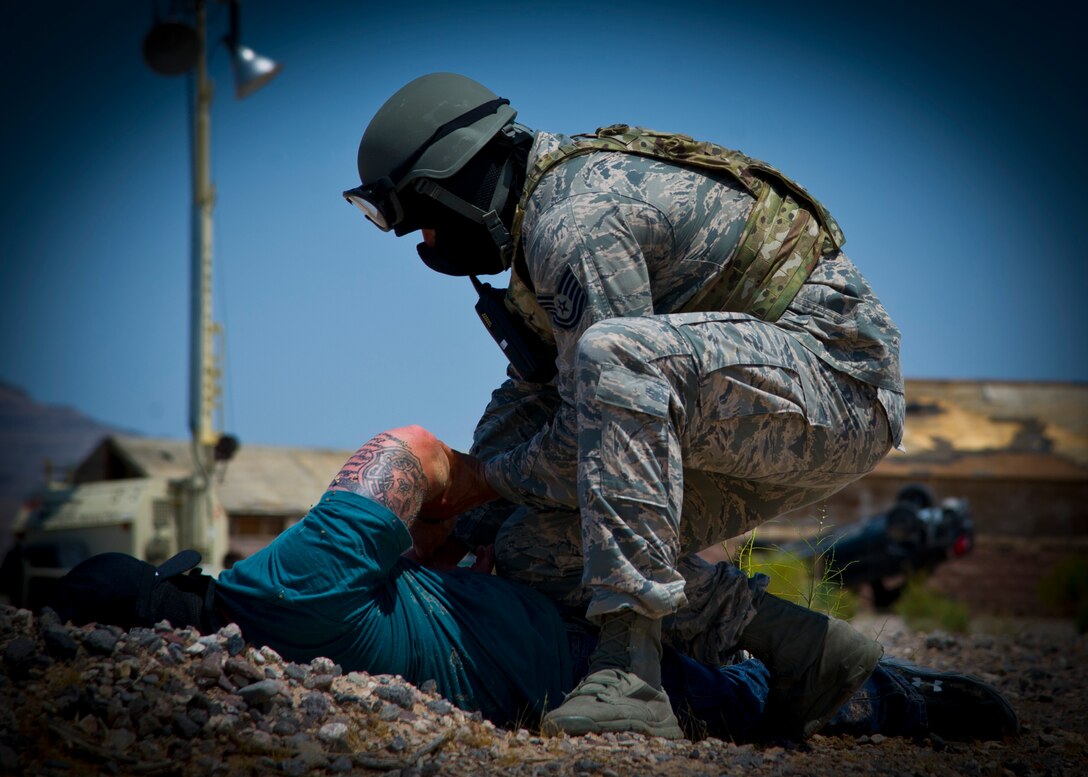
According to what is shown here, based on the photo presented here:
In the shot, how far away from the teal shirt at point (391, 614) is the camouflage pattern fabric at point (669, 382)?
0.39m

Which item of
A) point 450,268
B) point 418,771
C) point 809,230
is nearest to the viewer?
point 418,771

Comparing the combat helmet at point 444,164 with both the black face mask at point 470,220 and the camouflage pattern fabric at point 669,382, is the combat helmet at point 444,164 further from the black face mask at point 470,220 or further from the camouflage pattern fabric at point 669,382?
the camouflage pattern fabric at point 669,382

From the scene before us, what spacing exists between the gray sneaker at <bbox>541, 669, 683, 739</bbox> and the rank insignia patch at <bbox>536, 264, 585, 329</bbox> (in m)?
0.98

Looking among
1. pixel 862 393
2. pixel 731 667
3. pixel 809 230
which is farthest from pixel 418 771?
pixel 809 230

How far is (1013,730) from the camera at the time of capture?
3.81 meters

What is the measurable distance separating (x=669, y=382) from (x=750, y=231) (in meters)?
0.67

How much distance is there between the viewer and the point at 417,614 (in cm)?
352

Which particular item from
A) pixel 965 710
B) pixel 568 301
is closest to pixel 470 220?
pixel 568 301

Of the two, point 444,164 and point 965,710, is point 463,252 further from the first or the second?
point 965,710

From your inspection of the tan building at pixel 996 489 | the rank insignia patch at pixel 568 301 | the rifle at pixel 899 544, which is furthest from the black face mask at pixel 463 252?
the tan building at pixel 996 489

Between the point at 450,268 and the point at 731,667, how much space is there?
164 cm

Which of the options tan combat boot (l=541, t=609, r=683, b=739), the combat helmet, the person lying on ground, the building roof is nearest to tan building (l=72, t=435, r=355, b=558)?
the building roof

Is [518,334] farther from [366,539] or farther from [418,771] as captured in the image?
[418,771]

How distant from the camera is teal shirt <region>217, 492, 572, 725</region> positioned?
327 centimetres
